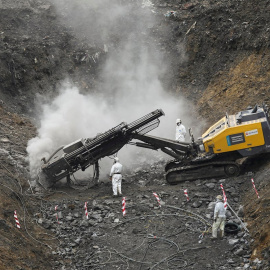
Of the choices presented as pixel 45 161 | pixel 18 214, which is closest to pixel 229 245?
pixel 18 214

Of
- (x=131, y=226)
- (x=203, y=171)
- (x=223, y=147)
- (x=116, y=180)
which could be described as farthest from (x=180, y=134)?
(x=131, y=226)

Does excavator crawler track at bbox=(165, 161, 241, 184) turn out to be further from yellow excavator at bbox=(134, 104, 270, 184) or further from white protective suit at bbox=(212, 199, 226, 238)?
white protective suit at bbox=(212, 199, 226, 238)

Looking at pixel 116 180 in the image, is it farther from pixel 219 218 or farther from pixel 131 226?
pixel 219 218

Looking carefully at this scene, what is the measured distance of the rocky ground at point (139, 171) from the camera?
9672mm

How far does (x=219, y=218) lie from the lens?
9766mm

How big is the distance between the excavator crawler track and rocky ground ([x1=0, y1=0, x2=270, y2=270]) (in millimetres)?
335

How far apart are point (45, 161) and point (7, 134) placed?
10.6ft

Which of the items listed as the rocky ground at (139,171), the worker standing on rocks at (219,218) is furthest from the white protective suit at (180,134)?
the worker standing on rocks at (219,218)

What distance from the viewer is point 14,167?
1412 centimetres

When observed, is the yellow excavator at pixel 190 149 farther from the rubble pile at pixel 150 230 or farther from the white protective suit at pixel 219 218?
the white protective suit at pixel 219 218

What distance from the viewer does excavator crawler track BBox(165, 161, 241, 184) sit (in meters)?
13.2

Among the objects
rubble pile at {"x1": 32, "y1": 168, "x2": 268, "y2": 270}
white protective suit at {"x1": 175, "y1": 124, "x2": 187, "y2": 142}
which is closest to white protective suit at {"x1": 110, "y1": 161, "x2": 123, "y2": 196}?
rubble pile at {"x1": 32, "y1": 168, "x2": 268, "y2": 270}

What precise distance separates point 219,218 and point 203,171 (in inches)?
150

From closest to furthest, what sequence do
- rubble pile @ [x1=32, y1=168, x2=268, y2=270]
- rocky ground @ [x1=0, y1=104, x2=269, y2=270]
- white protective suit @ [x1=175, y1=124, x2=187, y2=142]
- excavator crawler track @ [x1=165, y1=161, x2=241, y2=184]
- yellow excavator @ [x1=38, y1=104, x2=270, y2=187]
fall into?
rocky ground @ [x1=0, y1=104, x2=269, y2=270] → rubble pile @ [x1=32, y1=168, x2=268, y2=270] → yellow excavator @ [x1=38, y1=104, x2=270, y2=187] → excavator crawler track @ [x1=165, y1=161, x2=241, y2=184] → white protective suit @ [x1=175, y1=124, x2=187, y2=142]
